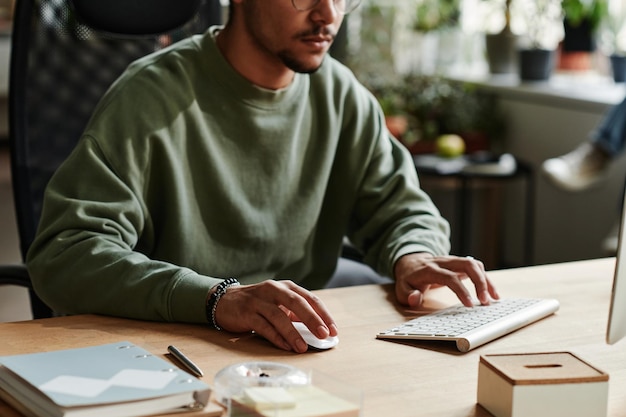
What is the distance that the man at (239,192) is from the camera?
4.51 feet

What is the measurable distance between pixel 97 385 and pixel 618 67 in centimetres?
308

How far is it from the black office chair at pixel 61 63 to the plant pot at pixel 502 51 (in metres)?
2.34

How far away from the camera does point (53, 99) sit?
1850 millimetres

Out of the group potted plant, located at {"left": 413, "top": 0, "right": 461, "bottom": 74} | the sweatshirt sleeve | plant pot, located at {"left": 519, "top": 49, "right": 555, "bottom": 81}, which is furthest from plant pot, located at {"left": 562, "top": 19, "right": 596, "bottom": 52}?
the sweatshirt sleeve

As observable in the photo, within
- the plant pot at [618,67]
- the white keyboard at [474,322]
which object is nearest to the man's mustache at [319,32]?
the white keyboard at [474,322]

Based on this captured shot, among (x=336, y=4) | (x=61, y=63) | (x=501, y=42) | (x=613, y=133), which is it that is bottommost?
(x=613, y=133)

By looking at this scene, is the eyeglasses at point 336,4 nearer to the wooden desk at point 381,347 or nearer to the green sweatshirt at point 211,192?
the green sweatshirt at point 211,192

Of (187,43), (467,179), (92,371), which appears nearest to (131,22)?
(187,43)

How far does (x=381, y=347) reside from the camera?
4.15 feet

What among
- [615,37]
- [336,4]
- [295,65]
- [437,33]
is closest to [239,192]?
[295,65]

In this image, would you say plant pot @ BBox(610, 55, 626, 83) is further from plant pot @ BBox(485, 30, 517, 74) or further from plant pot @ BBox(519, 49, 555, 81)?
plant pot @ BBox(485, 30, 517, 74)

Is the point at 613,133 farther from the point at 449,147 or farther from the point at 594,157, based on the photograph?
the point at 449,147

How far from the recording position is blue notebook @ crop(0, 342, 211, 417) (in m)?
0.97

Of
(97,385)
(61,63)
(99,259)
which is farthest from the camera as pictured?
(61,63)
